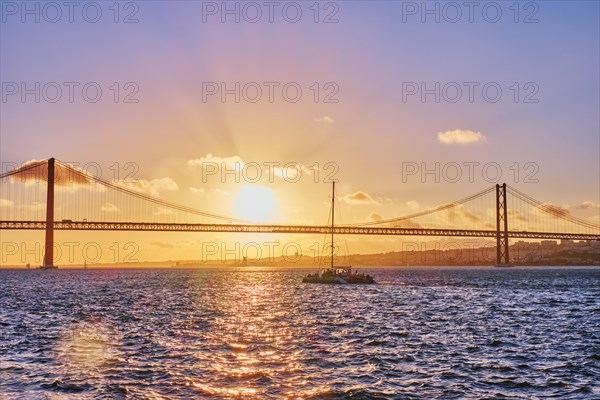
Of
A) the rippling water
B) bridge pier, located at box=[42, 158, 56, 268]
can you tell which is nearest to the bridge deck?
bridge pier, located at box=[42, 158, 56, 268]

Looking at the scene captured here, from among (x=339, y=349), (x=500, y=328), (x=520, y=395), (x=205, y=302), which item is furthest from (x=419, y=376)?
(x=205, y=302)

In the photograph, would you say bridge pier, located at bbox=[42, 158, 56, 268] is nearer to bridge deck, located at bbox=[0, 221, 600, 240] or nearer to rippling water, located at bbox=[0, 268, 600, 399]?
bridge deck, located at bbox=[0, 221, 600, 240]

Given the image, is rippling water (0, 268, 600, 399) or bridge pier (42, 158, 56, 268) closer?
rippling water (0, 268, 600, 399)

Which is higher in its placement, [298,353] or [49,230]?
[49,230]

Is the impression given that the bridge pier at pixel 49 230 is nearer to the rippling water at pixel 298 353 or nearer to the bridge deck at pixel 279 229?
the bridge deck at pixel 279 229

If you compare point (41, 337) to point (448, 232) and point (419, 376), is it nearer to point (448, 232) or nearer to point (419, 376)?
point (419, 376)

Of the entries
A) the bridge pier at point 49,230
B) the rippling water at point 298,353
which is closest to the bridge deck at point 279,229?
the bridge pier at point 49,230

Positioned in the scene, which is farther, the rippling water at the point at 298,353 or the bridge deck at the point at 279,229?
the bridge deck at the point at 279,229

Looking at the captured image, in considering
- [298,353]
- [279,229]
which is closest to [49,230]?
[279,229]

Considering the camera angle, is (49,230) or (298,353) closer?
(298,353)

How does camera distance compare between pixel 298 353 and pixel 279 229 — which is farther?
pixel 279 229

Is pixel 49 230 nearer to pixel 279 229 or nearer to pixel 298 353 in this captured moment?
pixel 279 229
